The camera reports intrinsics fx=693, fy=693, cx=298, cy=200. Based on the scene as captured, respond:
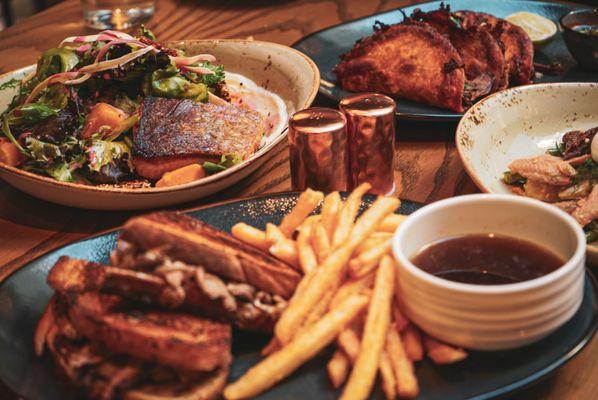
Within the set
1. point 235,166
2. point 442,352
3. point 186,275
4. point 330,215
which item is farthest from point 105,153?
point 442,352

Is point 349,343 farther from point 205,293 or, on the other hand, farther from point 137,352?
point 137,352

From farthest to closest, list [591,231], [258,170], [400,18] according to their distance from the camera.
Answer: [400,18], [258,170], [591,231]

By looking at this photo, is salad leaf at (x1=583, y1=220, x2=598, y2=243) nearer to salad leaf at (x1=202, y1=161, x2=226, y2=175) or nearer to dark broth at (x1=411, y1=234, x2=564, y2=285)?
dark broth at (x1=411, y1=234, x2=564, y2=285)

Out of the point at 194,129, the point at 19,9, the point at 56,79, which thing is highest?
the point at 56,79

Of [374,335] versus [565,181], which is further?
[565,181]

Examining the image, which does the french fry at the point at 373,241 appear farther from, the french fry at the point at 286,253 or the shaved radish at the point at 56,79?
the shaved radish at the point at 56,79

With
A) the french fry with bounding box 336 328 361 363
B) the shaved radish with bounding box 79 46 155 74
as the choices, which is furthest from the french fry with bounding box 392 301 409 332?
the shaved radish with bounding box 79 46 155 74

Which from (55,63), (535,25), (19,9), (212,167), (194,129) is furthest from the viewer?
(19,9)
